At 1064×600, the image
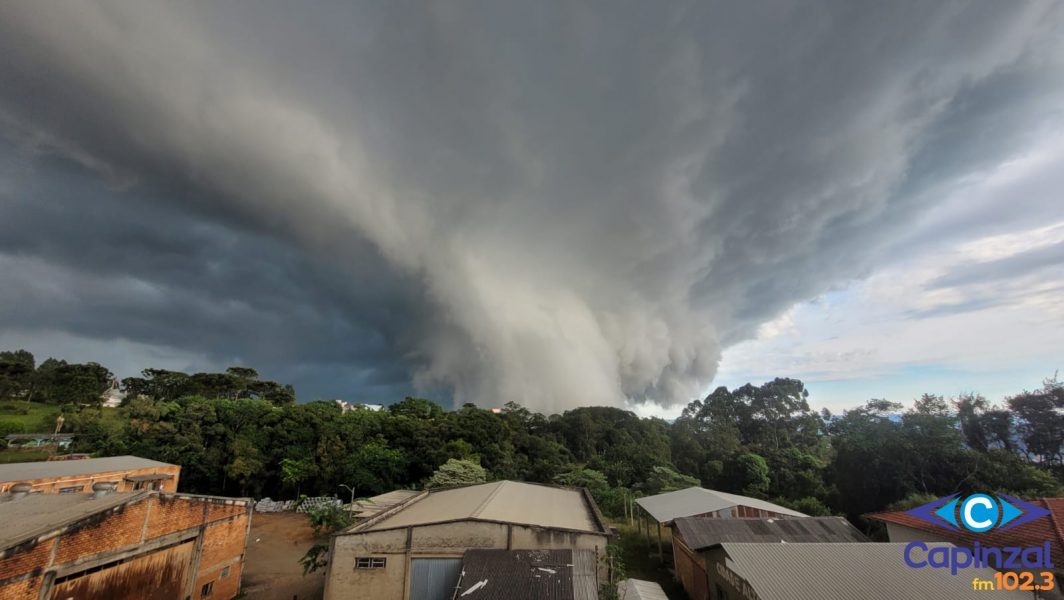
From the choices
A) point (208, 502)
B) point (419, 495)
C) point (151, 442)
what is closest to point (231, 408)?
point (151, 442)

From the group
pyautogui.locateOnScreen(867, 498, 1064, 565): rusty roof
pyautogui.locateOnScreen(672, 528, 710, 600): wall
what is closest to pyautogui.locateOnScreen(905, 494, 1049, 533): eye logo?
pyautogui.locateOnScreen(867, 498, 1064, 565): rusty roof

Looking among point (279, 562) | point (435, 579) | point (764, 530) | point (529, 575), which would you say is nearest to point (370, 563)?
point (435, 579)

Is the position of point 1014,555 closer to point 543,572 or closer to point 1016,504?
point 1016,504

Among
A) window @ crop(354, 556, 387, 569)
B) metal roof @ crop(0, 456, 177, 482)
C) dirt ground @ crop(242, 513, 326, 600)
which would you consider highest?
metal roof @ crop(0, 456, 177, 482)

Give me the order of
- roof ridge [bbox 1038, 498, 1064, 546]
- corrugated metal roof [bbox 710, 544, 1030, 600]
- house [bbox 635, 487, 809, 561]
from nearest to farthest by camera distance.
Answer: corrugated metal roof [bbox 710, 544, 1030, 600]
roof ridge [bbox 1038, 498, 1064, 546]
house [bbox 635, 487, 809, 561]

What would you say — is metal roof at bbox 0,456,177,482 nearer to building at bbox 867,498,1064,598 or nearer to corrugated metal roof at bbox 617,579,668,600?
corrugated metal roof at bbox 617,579,668,600

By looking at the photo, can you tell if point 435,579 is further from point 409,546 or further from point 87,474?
point 87,474
